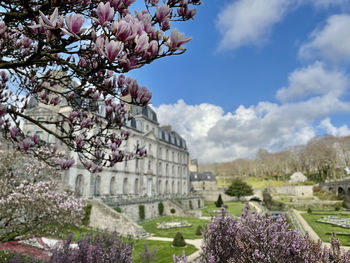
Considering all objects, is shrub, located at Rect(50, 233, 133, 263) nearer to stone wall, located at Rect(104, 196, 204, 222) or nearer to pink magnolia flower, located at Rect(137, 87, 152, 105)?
pink magnolia flower, located at Rect(137, 87, 152, 105)

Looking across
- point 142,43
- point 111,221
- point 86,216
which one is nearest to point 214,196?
point 111,221

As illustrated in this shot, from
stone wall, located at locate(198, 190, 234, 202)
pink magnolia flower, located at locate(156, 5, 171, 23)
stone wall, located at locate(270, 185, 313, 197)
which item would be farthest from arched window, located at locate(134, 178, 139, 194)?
stone wall, located at locate(270, 185, 313, 197)

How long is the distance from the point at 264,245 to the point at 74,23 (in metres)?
4.16

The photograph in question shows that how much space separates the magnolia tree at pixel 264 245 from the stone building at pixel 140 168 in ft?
58.3

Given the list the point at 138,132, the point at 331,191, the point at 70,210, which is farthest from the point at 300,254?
the point at 331,191

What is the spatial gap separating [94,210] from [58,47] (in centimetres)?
2503

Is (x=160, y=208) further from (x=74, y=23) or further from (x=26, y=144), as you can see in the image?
(x=74, y=23)

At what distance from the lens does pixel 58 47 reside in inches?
96.3

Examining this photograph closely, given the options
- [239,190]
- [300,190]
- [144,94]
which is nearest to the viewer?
[144,94]

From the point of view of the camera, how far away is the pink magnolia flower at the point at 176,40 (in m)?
2.21

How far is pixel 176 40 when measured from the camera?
87.3 inches

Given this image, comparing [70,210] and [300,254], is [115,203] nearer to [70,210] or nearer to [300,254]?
[70,210]

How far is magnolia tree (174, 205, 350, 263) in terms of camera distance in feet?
12.1

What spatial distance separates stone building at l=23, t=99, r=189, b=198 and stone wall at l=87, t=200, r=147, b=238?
8.86 ft
